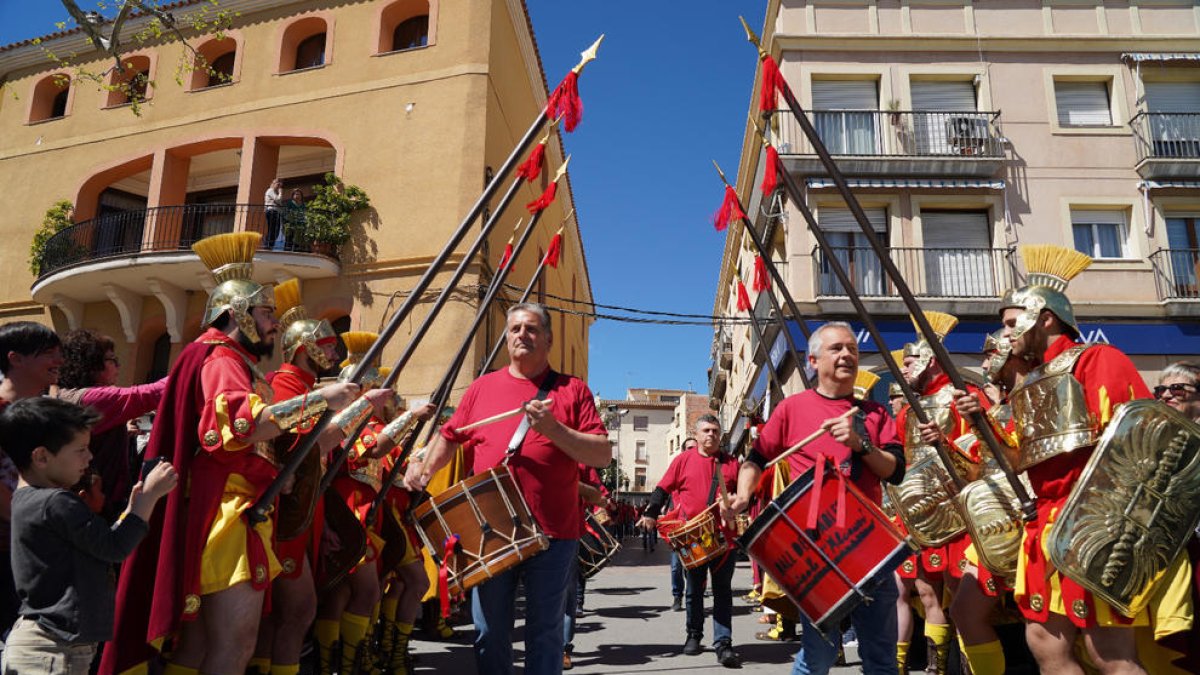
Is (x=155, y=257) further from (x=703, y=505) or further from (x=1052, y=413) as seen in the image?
(x=1052, y=413)

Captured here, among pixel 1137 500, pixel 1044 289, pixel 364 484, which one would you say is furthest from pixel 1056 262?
pixel 364 484

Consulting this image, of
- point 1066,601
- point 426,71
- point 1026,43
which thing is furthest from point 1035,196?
point 1066,601

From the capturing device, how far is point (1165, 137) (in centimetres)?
1977

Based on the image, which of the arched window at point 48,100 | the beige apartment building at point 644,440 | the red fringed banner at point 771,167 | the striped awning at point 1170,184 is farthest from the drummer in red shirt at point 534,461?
the beige apartment building at point 644,440

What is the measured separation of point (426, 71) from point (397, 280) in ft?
15.5

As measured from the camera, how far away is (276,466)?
3.94m

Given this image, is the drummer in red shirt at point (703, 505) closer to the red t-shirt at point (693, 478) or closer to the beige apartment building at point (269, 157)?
the red t-shirt at point (693, 478)

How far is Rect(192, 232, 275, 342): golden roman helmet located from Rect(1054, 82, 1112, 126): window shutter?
2155cm

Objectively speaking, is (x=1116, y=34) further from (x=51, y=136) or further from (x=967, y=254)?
(x=51, y=136)

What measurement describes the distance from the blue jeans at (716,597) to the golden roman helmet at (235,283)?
4.82 metres

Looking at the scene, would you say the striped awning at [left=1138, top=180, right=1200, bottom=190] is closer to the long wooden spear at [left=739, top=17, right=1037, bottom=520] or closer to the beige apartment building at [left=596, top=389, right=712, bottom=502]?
the long wooden spear at [left=739, top=17, right=1037, bottom=520]

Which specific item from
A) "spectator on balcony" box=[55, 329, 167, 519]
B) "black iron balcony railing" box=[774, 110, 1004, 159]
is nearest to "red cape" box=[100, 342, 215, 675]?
"spectator on balcony" box=[55, 329, 167, 519]

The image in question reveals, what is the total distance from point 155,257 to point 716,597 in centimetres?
1399

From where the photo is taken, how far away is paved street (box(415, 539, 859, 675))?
6.90 m
